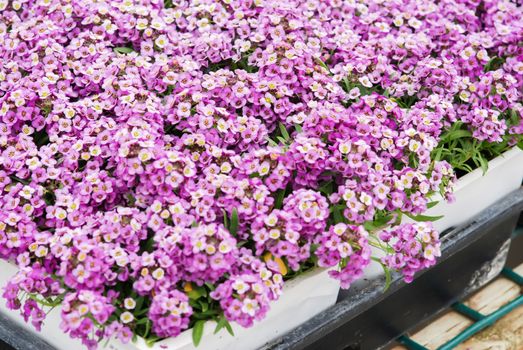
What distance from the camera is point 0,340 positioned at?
86.2 inches

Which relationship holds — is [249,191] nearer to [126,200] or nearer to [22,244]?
[126,200]

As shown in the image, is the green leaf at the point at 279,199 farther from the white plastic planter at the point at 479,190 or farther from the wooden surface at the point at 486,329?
the wooden surface at the point at 486,329

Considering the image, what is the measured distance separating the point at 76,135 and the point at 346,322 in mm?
838

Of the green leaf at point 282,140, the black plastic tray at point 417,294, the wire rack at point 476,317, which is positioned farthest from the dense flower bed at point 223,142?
the wire rack at point 476,317

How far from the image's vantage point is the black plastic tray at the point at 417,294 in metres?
2.13

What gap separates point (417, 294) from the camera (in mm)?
2459

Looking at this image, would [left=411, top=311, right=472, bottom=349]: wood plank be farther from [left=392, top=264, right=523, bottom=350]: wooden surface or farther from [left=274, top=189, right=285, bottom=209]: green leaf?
[left=274, top=189, right=285, bottom=209]: green leaf

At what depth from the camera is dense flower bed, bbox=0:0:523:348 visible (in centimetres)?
182

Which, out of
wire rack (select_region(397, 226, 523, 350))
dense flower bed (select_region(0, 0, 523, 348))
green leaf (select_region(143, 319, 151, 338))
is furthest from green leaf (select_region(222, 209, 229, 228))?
wire rack (select_region(397, 226, 523, 350))

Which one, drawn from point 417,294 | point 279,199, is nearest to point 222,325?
point 279,199

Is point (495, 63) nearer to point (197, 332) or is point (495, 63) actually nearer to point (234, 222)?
point (234, 222)

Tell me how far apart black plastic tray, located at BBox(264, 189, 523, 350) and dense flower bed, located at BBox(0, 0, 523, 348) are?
17cm

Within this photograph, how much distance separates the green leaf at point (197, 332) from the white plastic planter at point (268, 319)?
2cm

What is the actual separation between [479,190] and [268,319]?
84cm
